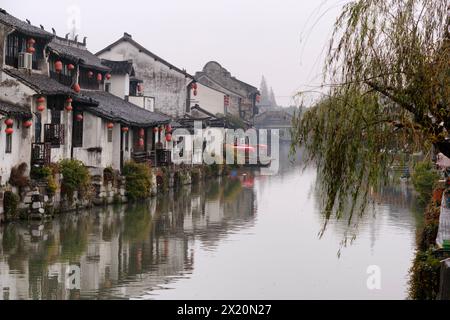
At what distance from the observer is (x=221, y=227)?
Answer: 26.2 metres

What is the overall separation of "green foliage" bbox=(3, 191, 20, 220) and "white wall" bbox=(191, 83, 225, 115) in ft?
129

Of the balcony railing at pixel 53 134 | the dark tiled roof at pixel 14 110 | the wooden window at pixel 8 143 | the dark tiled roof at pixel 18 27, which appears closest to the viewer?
the dark tiled roof at pixel 14 110

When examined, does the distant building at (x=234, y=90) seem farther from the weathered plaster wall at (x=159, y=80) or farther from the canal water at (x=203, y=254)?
the canal water at (x=203, y=254)

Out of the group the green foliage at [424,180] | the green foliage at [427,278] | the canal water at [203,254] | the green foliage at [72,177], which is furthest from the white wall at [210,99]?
the green foliage at [427,278]

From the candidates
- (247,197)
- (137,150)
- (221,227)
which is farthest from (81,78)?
(221,227)

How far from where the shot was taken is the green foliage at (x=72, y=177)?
90.2ft

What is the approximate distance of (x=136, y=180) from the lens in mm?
33250

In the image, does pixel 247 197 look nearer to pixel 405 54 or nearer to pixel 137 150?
pixel 137 150

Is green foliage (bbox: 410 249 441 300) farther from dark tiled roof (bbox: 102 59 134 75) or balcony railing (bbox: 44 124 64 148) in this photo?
dark tiled roof (bbox: 102 59 134 75)

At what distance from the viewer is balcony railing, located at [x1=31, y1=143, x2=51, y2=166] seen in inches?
1041

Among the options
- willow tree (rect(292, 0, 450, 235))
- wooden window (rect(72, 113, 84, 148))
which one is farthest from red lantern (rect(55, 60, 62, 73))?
willow tree (rect(292, 0, 450, 235))

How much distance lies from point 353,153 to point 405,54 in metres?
1.68

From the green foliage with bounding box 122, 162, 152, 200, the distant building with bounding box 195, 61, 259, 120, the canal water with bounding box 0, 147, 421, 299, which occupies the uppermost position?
the distant building with bounding box 195, 61, 259, 120

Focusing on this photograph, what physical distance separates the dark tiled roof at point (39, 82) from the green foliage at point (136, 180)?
486 cm
